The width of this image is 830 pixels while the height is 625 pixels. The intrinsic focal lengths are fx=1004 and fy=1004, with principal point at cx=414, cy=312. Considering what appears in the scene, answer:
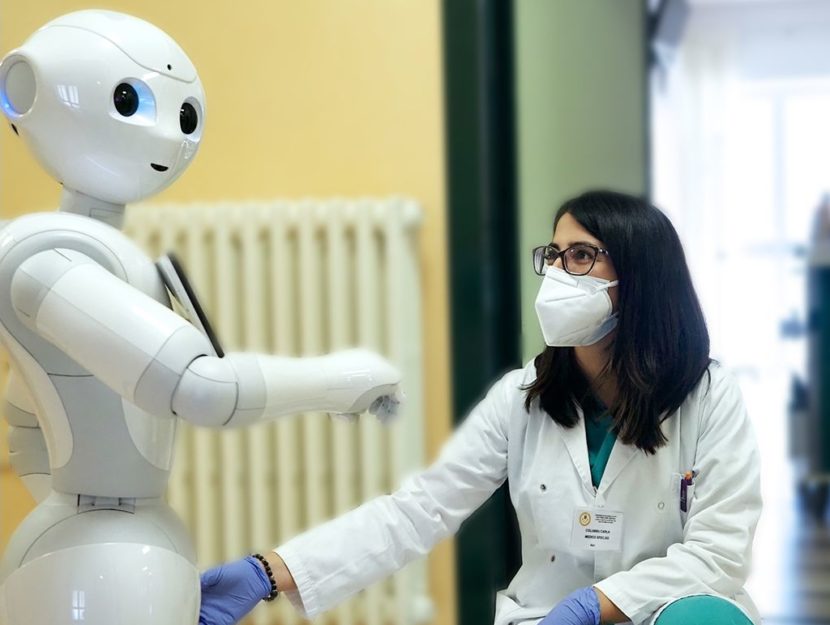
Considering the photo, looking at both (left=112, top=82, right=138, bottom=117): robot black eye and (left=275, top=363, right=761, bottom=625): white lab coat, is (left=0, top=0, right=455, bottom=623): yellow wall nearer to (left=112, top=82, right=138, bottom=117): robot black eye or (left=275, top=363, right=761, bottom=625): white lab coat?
(left=275, top=363, right=761, bottom=625): white lab coat

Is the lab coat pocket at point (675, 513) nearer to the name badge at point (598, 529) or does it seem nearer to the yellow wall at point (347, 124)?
the name badge at point (598, 529)

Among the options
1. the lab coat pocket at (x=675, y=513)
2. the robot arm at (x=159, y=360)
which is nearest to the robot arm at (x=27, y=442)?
the robot arm at (x=159, y=360)

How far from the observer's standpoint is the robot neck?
1.07 m

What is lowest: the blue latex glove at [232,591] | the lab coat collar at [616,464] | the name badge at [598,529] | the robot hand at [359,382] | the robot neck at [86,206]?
the blue latex glove at [232,591]

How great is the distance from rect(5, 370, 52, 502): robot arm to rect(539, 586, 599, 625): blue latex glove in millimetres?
572

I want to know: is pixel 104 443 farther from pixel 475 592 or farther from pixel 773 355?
pixel 773 355

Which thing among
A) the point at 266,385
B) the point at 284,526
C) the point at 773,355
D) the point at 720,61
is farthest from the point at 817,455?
the point at 266,385

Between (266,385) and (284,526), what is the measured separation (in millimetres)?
1204

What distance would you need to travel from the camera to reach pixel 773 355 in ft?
7.70

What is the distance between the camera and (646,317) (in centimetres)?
101

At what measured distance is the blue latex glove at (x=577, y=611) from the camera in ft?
3.29

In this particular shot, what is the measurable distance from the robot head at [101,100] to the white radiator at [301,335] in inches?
37.7

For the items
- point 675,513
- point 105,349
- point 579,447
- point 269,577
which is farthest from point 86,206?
point 675,513

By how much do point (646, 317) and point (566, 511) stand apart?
224 mm
